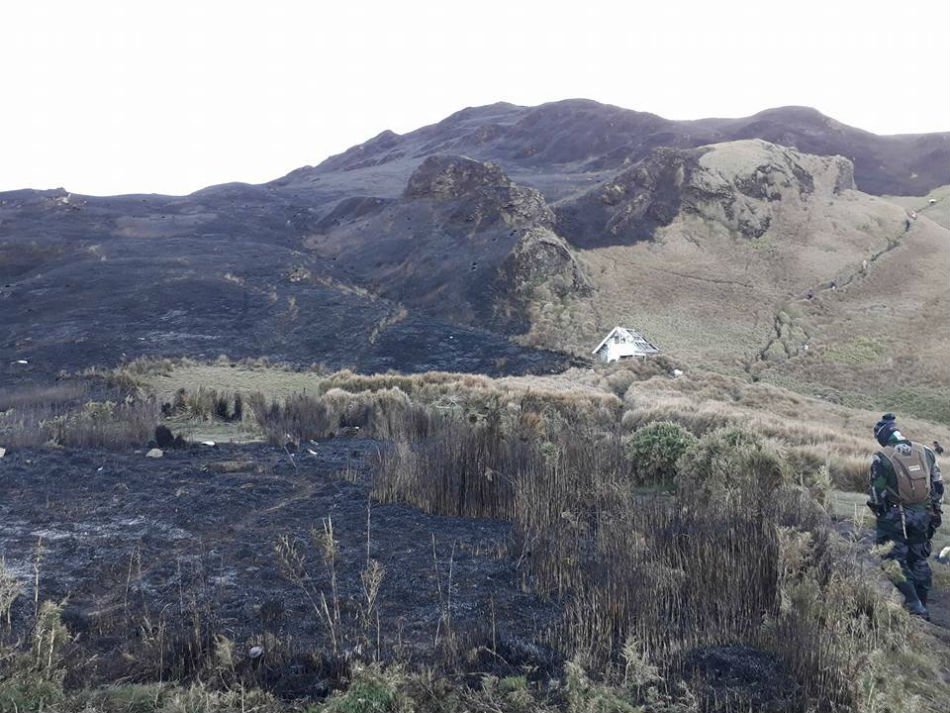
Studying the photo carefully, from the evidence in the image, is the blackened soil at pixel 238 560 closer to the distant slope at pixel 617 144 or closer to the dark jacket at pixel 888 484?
the dark jacket at pixel 888 484

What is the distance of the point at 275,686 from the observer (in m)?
4.72

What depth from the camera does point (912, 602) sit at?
21.4 feet

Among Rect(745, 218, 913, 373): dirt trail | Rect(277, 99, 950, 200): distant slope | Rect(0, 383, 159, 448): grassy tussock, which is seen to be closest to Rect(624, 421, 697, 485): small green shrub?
Rect(0, 383, 159, 448): grassy tussock

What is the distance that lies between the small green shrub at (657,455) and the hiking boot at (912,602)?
469 centimetres

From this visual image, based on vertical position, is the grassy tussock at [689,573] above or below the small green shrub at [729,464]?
above

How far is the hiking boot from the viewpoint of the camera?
6426 millimetres

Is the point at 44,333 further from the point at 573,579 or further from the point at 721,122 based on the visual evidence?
the point at 721,122

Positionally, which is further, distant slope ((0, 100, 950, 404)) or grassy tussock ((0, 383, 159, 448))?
distant slope ((0, 100, 950, 404))

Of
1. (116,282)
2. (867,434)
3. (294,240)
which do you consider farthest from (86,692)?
(294,240)

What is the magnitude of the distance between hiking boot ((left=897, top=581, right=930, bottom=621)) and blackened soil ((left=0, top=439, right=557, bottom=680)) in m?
3.21

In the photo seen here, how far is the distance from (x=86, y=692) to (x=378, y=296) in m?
42.9

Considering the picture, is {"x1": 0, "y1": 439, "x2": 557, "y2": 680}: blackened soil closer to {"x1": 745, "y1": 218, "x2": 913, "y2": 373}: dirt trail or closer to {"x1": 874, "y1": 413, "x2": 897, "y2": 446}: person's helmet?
{"x1": 874, "y1": 413, "x2": 897, "y2": 446}: person's helmet

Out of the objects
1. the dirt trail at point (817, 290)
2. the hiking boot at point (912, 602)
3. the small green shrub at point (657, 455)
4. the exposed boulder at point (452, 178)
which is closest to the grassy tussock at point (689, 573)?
the hiking boot at point (912, 602)

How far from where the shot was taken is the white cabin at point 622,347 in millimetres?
37250
